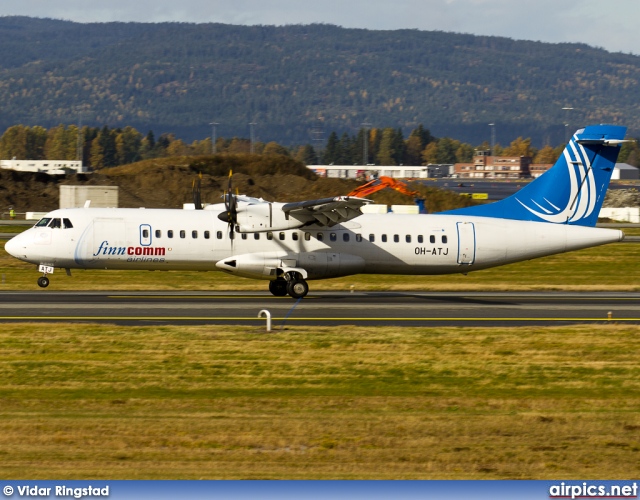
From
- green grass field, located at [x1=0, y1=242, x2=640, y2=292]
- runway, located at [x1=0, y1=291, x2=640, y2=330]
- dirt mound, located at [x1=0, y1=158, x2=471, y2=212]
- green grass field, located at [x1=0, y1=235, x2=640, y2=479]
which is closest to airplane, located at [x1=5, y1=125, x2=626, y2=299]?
runway, located at [x1=0, y1=291, x2=640, y2=330]

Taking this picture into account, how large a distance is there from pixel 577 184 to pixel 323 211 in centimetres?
993

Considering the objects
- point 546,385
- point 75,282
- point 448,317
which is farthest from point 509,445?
point 75,282

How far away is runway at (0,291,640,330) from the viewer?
26172mm

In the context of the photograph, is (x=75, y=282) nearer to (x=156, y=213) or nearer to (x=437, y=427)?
(x=156, y=213)

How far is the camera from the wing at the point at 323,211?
30.1 meters

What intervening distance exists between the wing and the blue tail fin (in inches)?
264

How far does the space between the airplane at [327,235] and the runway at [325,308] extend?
3.97 feet

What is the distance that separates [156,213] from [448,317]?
11.2 meters

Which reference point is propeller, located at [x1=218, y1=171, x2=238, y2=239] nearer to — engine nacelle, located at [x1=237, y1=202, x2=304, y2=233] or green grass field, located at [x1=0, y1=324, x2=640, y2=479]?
engine nacelle, located at [x1=237, y1=202, x2=304, y2=233]

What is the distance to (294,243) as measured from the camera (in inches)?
1255

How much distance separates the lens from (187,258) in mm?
31109

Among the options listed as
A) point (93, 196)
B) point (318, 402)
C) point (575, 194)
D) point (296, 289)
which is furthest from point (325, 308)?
point (93, 196)

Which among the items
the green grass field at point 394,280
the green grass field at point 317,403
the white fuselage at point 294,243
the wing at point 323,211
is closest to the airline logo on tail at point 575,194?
the white fuselage at point 294,243

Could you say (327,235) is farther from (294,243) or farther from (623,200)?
(623,200)
